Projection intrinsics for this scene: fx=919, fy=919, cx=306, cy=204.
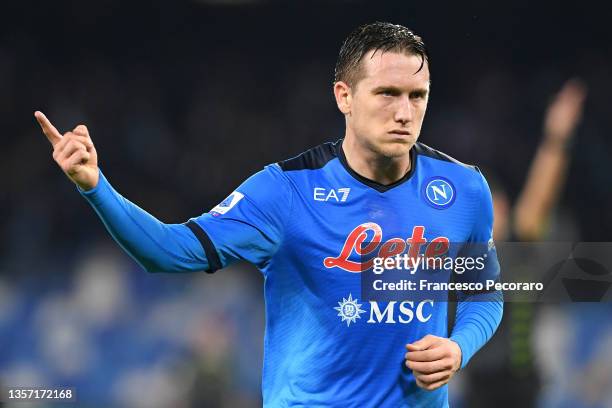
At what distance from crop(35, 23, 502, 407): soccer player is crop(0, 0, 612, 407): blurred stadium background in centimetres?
450

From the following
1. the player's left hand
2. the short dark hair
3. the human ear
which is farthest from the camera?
the human ear

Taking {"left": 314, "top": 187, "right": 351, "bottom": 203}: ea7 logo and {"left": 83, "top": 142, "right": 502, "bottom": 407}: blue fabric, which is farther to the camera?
{"left": 314, "top": 187, "right": 351, "bottom": 203}: ea7 logo

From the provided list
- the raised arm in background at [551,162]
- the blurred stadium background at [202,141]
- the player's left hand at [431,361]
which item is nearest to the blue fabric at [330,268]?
the player's left hand at [431,361]

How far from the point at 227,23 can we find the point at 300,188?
19.9 feet

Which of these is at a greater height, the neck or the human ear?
the human ear

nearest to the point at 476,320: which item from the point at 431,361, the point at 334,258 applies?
the point at 431,361

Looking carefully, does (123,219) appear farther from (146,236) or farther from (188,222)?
(188,222)

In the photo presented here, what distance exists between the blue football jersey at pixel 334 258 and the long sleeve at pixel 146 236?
5 centimetres

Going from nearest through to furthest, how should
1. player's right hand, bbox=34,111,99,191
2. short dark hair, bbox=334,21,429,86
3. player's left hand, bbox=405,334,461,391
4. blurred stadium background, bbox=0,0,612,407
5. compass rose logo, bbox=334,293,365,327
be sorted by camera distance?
player's right hand, bbox=34,111,99,191 → player's left hand, bbox=405,334,461,391 → compass rose logo, bbox=334,293,365,327 → short dark hair, bbox=334,21,429,86 → blurred stadium background, bbox=0,0,612,407

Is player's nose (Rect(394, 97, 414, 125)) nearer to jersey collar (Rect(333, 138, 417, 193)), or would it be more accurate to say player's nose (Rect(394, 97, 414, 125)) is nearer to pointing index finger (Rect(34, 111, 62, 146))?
jersey collar (Rect(333, 138, 417, 193))

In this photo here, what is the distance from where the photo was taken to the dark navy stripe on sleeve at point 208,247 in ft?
10.3

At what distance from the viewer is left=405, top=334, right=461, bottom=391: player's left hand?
303cm

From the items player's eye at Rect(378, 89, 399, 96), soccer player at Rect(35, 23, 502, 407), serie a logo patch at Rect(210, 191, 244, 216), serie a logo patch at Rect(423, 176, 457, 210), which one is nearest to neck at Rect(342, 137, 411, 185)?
soccer player at Rect(35, 23, 502, 407)

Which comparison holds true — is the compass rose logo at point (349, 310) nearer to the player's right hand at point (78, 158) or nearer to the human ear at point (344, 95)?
the human ear at point (344, 95)
